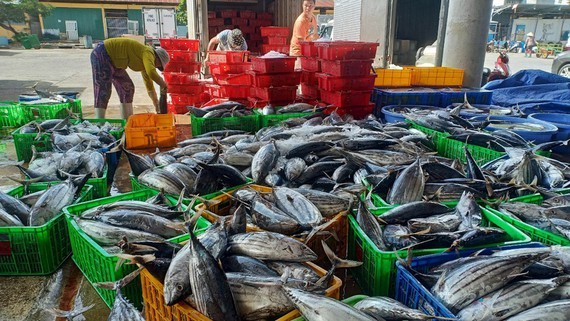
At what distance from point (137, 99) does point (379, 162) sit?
995 centimetres

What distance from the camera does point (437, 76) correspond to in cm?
732

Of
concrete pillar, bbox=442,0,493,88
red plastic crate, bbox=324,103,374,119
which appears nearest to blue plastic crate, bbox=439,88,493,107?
concrete pillar, bbox=442,0,493,88

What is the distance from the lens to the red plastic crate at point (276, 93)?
6.34 metres

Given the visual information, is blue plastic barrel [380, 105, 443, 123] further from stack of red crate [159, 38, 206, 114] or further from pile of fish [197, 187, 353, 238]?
stack of red crate [159, 38, 206, 114]

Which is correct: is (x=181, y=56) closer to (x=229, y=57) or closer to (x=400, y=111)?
(x=229, y=57)

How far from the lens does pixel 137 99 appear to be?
38.8 feet

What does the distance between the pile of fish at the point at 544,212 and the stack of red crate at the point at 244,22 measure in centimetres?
1135

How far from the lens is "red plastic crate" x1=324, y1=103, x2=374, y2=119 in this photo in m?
6.02

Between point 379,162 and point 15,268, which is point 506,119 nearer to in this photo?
point 379,162

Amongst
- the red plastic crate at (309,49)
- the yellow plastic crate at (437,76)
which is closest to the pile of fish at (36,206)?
the red plastic crate at (309,49)

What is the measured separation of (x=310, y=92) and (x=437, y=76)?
7.95ft

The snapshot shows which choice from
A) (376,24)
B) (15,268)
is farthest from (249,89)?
(15,268)

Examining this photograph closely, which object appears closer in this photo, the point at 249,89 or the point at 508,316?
the point at 508,316

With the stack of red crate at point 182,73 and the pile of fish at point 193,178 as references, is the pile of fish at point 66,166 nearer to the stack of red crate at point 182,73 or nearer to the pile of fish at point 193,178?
the pile of fish at point 193,178
